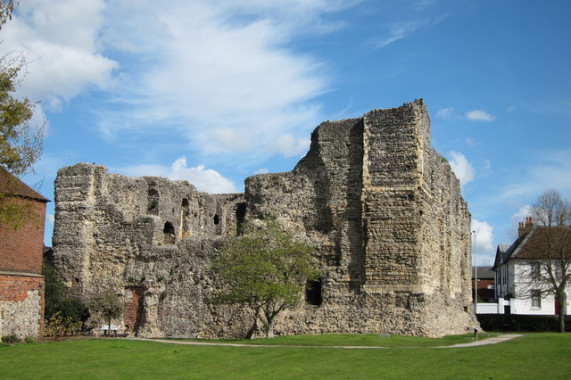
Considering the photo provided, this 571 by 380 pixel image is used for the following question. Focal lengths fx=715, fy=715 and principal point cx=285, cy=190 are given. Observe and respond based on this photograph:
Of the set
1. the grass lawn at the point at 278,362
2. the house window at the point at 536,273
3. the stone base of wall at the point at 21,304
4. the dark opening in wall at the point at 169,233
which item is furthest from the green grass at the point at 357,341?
the house window at the point at 536,273

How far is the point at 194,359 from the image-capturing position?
17.7 metres

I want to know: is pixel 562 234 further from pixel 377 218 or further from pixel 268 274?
pixel 268 274

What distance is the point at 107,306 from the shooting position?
1121 inches

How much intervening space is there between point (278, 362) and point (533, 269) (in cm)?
3502

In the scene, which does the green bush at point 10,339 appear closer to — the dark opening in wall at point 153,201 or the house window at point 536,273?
the dark opening in wall at point 153,201

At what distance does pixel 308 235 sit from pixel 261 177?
3.06m

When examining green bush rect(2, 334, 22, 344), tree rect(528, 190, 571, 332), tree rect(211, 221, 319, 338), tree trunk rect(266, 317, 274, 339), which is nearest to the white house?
tree rect(528, 190, 571, 332)

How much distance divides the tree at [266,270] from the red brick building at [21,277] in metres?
6.59

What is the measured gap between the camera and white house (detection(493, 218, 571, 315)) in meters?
43.0

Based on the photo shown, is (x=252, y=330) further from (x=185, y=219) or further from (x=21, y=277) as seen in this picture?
(x=185, y=219)

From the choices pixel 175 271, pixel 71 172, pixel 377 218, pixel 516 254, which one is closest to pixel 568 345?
pixel 377 218

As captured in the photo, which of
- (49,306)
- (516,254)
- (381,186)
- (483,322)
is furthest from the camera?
(516,254)

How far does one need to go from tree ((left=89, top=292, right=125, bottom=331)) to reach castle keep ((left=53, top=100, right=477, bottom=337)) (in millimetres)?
432

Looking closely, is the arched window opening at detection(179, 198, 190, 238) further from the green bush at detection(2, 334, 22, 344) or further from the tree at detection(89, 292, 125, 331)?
the green bush at detection(2, 334, 22, 344)
